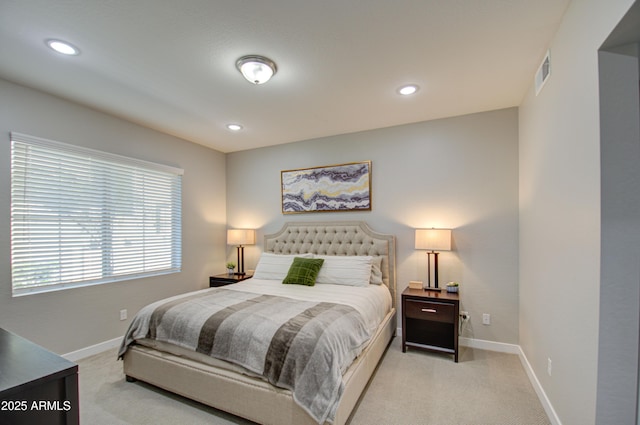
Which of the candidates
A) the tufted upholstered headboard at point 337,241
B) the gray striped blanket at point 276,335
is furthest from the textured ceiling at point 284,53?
the gray striped blanket at point 276,335

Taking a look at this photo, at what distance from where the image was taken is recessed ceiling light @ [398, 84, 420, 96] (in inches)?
103

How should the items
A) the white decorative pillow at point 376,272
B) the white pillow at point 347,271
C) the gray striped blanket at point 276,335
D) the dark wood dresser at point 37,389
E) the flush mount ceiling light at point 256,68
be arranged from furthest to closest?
the white decorative pillow at point 376,272, the white pillow at point 347,271, the flush mount ceiling light at point 256,68, the gray striped blanket at point 276,335, the dark wood dresser at point 37,389

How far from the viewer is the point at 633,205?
1.30 metres

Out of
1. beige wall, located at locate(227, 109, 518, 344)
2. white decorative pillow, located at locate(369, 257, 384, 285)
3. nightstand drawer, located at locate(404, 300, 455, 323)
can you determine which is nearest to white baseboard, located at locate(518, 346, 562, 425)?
beige wall, located at locate(227, 109, 518, 344)

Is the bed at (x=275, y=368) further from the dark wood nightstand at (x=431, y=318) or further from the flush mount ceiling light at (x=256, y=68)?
the flush mount ceiling light at (x=256, y=68)

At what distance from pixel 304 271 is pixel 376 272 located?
89 centimetres

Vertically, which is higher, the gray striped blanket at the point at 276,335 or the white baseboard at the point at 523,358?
the gray striped blanket at the point at 276,335

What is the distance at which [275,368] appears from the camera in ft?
5.84

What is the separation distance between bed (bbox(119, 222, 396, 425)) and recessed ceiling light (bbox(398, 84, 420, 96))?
1.73 metres

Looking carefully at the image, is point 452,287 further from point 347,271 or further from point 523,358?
point 347,271

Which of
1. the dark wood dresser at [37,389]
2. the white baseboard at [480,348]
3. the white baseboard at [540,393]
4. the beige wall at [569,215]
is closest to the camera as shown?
the dark wood dresser at [37,389]

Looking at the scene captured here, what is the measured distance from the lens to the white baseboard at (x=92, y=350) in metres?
2.83

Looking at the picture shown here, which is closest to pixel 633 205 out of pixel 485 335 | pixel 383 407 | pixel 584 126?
pixel 584 126

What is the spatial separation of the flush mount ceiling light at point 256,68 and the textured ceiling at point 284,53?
0.05m
